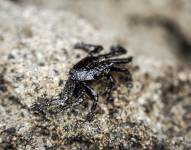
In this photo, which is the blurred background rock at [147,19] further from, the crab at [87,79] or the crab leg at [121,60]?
the crab at [87,79]

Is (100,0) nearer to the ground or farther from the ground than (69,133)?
farther from the ground

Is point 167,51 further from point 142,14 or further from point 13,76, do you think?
point 13,76

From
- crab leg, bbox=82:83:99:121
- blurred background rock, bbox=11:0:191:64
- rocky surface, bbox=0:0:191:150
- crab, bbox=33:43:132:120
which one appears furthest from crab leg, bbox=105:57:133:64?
blurred background rock, bbox=11:0:191:64

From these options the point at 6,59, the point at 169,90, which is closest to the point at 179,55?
the point at 169,90

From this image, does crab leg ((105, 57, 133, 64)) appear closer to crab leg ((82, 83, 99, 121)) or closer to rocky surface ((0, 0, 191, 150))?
rocky surface ((0, 0, 191, 150))

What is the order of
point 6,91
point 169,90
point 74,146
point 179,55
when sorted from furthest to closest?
point 179,55 < point 169,90 < point 6,91 < point 74,146

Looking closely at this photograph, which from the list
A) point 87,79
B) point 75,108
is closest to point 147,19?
point 87,79

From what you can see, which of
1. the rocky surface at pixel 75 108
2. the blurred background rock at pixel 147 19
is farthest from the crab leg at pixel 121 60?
the blurred background rock at pixel 147 19

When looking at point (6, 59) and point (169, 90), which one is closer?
point (6, 59)
